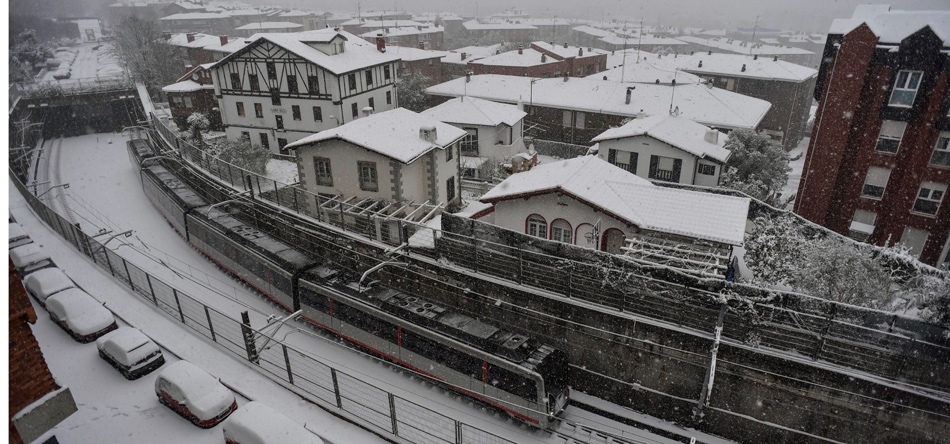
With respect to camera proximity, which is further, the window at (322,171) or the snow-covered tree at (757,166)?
the snow-covered tree at (757,166)

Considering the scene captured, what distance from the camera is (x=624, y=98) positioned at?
128ft

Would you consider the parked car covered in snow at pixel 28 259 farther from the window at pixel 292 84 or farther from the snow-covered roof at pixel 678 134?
the snow-covered roof at pixel 678 134

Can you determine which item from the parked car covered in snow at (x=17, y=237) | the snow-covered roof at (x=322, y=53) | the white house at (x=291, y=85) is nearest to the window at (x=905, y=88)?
the white house at (x=291, y=85)

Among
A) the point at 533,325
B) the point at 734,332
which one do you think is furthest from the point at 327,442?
the point at 734,332

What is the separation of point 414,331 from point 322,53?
27.4m

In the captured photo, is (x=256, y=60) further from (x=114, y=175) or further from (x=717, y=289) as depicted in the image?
(x=717, y=289)

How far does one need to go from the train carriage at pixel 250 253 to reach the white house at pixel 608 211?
27.3 ft

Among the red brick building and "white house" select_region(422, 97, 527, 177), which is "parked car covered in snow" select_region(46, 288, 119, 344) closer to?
"white house" select_region(422, 97, 527, 177)

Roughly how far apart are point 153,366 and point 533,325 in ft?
36.5

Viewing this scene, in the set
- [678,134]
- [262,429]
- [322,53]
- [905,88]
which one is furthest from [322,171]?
[905,88]

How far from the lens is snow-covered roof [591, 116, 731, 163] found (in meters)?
27.2

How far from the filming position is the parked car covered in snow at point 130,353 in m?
10.0

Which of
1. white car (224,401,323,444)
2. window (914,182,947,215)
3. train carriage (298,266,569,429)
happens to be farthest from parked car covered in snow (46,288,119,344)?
window (914,182,947,215)

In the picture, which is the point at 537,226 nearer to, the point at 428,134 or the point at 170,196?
the point at 428,134
